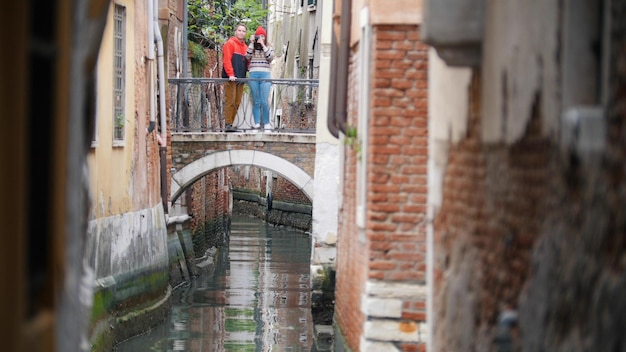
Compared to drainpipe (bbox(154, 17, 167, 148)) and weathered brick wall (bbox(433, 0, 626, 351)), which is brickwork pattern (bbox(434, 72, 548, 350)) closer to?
weathered brick wall (bbox(433, 0, 626, 351))

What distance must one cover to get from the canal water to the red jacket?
3616 millimetres

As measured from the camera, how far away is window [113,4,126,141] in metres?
15.0

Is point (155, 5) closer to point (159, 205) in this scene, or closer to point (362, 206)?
point (159, 205)

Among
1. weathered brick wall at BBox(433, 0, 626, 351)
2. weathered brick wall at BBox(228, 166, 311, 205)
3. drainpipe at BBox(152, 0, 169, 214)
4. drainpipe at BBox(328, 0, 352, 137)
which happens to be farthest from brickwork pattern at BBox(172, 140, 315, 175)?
weathered brick wall at BBox(433, 0, 626, 351)

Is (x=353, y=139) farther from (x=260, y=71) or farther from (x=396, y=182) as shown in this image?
(x=260, y=71)

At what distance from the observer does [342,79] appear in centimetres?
1170

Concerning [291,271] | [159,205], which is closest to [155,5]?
[159,205]

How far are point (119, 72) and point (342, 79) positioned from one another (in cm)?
432

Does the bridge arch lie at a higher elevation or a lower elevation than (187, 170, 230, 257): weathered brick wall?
higher

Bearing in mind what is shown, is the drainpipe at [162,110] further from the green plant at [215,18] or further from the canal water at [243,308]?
the green plant at [215,18]

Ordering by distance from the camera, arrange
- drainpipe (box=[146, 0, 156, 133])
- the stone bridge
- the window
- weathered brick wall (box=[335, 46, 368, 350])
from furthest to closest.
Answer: the stone bridge < drainpipe (box=[146, 0, 156, 133]) < the window < weathered brick wall (box=[335, 46, 368, 350])

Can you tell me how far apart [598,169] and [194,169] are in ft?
65.4

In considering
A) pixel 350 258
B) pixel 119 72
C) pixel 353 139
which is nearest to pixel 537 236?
pixel 353 139

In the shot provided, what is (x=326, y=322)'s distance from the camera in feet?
54.3
